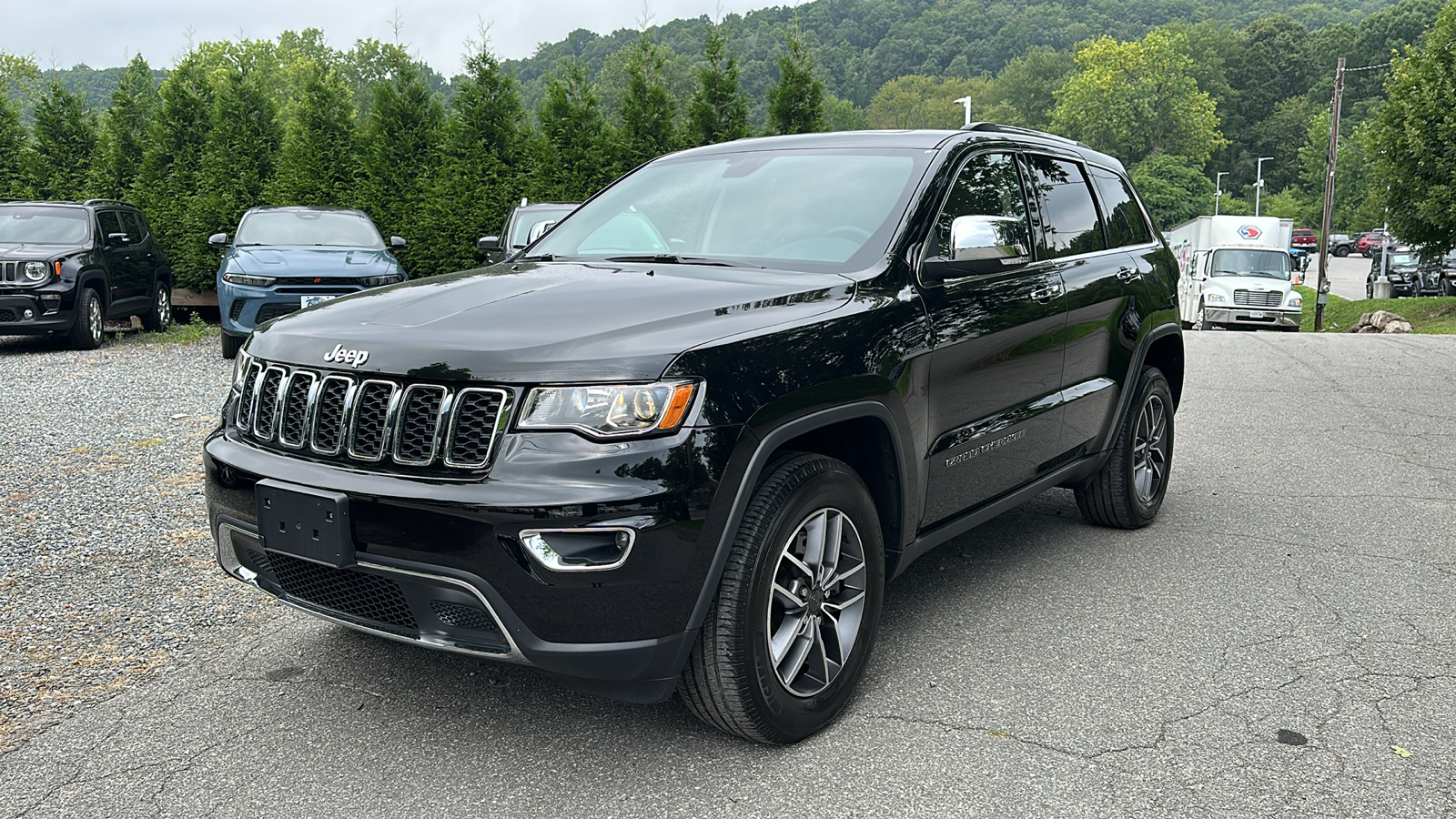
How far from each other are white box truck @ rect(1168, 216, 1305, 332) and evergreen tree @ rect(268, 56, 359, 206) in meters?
18.8

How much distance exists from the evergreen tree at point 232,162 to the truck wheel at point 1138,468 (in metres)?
16.2

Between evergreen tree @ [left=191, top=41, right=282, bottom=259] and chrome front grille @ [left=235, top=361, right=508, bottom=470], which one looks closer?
chrome front grille @ [left=235, top=361, right=508, bottom=470]

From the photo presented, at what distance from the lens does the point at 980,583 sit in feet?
15.3

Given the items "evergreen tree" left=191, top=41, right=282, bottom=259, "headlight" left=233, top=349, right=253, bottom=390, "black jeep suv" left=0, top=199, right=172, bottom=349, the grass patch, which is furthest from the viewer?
the grass patch

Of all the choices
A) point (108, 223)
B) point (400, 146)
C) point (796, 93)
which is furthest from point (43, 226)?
point (796, 93)

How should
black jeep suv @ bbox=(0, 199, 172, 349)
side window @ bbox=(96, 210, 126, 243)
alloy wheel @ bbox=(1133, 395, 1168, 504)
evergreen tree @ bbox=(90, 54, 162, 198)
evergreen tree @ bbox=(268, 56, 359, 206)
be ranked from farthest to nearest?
evergreen tree @ bbox=(90, 54, 162, 198) → evergreen tree @ bbox=(268, 56, 359, 206) → side window @ bbox=(96, 210, 126, 243) → black jeep suv @ bbox=(0, 199, 172, 349) → alloy wheel @ bbox=(1133, 395, 1168, 504)

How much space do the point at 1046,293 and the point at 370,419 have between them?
2674 millimetres

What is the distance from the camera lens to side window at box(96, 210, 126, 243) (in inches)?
540

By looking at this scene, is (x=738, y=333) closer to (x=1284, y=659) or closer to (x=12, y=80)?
(x=1284, y=659)

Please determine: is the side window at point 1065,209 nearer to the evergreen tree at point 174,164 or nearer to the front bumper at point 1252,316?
the evergreen tree at point 174,164

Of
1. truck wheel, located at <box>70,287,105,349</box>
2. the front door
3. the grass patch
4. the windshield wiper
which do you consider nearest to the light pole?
the grass patch

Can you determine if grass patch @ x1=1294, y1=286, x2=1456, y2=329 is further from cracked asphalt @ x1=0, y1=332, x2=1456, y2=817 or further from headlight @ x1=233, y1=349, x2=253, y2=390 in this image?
headlight @ x1=233, y1=349, x2=253, y2=390

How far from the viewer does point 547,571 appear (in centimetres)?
266

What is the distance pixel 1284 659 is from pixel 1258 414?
6.02 metres
